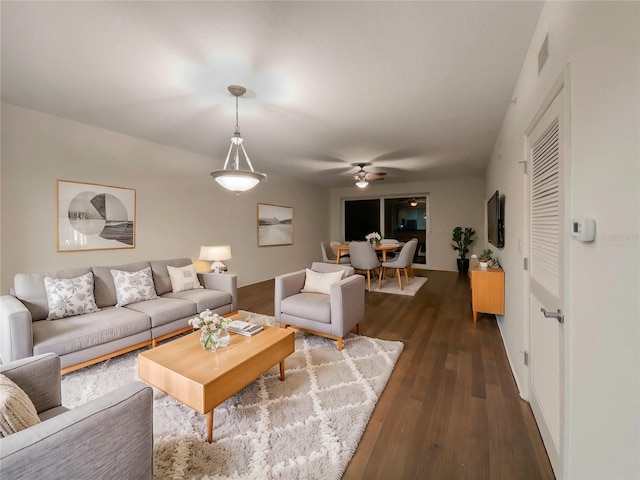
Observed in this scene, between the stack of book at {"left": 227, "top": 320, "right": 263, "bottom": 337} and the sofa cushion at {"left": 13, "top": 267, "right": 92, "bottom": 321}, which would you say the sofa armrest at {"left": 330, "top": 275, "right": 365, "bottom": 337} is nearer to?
the stack of book at {"left": 227, "top": 320, "right": 263, "bottom": 337}

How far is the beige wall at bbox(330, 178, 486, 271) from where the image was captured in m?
6.81

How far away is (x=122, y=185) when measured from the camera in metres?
3.57

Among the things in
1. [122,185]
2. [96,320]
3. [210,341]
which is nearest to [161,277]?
[96,320]

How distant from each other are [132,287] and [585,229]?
11.9 ft

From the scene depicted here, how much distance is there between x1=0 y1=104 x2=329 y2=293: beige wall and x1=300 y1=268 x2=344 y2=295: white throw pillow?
7.60 feet

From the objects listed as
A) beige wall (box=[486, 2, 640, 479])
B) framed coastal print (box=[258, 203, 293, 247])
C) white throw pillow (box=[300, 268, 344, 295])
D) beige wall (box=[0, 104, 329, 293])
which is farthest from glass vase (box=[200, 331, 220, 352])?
framed coastal print (box=[258, 203, 293, 247])

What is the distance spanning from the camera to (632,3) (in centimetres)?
74

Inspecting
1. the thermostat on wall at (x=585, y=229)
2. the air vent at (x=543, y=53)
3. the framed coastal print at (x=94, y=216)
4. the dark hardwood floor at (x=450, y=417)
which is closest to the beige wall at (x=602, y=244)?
the thermostat on wall at (x=585, y=229)

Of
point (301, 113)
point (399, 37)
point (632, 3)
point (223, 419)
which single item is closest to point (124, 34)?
point (301, 113)

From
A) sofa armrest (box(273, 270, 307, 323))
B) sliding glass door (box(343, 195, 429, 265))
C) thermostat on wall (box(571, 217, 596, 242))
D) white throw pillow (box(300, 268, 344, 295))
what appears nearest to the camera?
thermostat on wall (box(571, 217, 596, 242))

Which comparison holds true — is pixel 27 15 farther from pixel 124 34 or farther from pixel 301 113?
pixel 301 113

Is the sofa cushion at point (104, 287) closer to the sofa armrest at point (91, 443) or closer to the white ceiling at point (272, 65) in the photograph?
the white ceiling at point (272, 65)

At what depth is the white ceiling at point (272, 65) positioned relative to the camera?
1.58 m

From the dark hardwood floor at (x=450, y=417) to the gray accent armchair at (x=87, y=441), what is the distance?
3.25 ft
